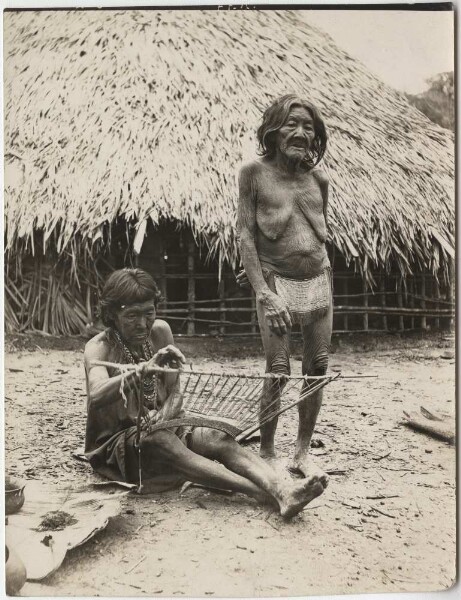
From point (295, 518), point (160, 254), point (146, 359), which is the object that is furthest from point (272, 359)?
point (160, 254)

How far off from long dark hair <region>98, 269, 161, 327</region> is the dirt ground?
0.64m

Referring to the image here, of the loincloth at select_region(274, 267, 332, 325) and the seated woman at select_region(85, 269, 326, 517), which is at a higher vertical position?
the loincloth at select_region(274, 267, 332, 325)

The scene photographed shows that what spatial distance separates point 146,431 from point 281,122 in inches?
53.2

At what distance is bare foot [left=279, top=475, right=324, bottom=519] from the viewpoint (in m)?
2.26

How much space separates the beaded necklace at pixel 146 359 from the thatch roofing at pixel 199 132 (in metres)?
1.01

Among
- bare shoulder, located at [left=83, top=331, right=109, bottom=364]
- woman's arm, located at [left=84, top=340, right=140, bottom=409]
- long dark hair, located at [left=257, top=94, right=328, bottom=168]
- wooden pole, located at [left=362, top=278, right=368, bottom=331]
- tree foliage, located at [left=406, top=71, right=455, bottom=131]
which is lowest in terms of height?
woman's arm, located at [left=84, top=340, right=140, bottom=409]

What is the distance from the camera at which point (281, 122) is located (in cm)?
249

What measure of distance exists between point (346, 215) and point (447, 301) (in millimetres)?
894

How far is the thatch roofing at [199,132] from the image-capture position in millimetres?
3121

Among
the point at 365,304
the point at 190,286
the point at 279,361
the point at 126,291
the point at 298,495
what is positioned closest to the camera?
the point at 298,495

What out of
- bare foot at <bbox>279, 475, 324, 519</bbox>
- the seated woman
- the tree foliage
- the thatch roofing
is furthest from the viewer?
the thatch roofing

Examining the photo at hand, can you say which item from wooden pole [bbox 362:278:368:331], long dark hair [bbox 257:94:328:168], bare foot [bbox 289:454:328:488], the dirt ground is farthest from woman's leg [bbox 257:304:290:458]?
wooden pole [bbox 362:278:368:331]

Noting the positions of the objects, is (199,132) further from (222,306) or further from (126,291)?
(126,291)

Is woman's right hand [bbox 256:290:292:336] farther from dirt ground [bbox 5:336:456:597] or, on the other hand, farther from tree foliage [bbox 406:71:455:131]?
tree foliage [bbox 406:71:455:131]
